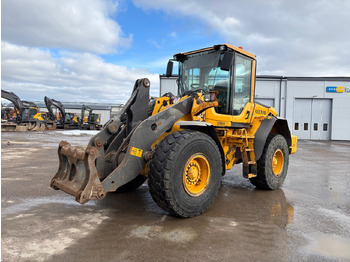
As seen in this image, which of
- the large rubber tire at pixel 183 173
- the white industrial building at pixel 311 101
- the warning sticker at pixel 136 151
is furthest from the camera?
the white industrial building at pixel 311 101

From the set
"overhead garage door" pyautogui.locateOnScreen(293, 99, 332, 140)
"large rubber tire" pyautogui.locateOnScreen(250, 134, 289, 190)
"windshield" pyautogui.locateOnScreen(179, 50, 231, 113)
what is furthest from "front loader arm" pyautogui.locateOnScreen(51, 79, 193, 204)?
"overhead garage door" pyautogui.locateOnScreen(293, 99, 332, 140)

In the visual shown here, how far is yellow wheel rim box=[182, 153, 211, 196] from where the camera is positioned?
13.5 feet

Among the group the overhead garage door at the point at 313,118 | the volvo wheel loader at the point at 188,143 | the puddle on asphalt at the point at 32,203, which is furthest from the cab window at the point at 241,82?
the overhead garage door at the point at 313,118

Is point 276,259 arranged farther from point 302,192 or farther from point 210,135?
point 302,192

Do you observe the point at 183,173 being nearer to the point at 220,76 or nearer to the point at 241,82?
the point at 220,76

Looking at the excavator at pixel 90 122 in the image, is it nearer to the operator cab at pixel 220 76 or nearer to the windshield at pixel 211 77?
the operator cab at pixel 220 76

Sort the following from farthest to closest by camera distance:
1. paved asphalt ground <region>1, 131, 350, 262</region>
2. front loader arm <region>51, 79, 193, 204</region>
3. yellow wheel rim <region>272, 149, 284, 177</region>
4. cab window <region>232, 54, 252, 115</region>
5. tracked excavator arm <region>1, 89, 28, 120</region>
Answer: tracked excavator arm <region>1, 89, 28, 120</region>
yellow wheel rim <region>272, 149, 284, 177</region>
cab window <region>232, 54, 252, 115</region>
front loader arm <region>51, 79, 193, 204</region>
paved asphalt ground <region>1, 131, 350, 262</region>

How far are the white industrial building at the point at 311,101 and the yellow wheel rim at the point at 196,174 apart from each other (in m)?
21.6

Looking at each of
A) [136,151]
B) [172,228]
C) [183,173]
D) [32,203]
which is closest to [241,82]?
[183,173]

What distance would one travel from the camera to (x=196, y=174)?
4.28m

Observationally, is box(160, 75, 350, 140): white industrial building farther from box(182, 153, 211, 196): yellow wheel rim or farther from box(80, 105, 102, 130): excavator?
box(182, 153, 211, 196): yellow wheel rim

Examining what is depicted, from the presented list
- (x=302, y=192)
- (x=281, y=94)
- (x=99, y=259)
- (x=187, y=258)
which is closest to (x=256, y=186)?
(x=302, y=192)

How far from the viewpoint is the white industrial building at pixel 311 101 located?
25422mm

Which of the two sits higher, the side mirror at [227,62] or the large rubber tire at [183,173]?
the side mirror at [227,62]
